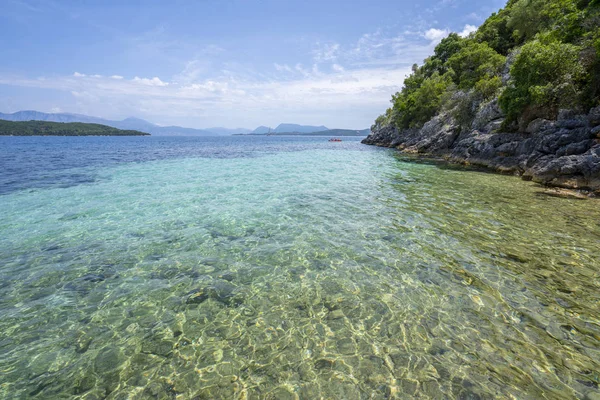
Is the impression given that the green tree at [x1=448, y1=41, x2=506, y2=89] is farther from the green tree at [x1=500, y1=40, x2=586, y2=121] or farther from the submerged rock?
the submerged rock

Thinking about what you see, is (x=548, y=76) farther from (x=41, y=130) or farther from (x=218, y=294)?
(x=41, y=130)

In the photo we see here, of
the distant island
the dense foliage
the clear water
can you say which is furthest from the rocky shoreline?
the distant island

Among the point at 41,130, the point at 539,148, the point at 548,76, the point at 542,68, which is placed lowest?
the point at 539,148

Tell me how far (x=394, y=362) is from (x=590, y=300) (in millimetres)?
5596

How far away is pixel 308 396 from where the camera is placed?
13.6 ft

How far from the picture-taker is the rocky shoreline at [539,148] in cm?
1752

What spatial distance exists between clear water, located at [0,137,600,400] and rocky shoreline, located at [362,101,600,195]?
21.4 feet

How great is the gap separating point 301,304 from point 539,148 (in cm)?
2656

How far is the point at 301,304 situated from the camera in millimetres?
6379

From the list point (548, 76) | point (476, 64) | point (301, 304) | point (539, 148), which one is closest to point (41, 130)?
point (476, 64)

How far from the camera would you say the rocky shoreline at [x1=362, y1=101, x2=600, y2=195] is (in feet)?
57.5

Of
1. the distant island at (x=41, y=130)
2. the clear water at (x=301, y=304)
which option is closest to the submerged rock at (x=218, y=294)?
the clear water at (x=301, y=304)

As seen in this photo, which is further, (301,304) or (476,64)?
(476,64)

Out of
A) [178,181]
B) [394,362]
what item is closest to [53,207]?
[178,181]
